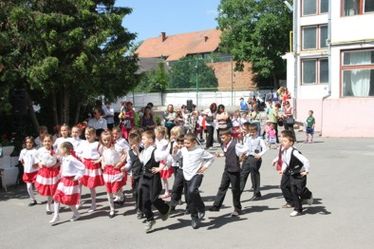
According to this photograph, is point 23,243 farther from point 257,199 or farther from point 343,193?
point 343,193

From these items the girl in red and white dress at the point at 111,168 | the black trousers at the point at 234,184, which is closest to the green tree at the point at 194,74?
the girl in red and white dress at the point at 111,168

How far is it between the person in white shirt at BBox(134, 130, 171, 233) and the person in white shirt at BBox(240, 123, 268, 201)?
229cm

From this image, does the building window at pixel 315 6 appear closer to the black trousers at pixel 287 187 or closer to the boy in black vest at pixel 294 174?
the boy in black vest at pixel 294 174

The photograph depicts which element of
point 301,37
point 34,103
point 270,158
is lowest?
point 270,158

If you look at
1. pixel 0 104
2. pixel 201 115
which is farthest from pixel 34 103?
pixel 201 115

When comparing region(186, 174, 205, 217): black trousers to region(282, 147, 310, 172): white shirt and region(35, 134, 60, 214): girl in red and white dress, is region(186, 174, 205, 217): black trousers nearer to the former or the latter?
region(282, 147, 310, 172): white shirt

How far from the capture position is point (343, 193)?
1064cm

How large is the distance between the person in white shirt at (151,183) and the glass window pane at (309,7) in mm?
27784

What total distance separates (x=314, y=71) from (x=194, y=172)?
86.8ft

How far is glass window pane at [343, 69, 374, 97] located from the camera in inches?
859

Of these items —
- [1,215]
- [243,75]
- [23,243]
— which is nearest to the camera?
[23,243]

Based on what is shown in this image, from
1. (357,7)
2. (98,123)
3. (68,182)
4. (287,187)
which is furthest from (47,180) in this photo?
(357,7)

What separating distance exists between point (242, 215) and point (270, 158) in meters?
7.61

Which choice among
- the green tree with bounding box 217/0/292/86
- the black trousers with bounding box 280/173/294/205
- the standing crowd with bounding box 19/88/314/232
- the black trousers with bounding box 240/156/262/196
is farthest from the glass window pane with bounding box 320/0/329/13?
the black trousers with bounding box 280/173/294/205
